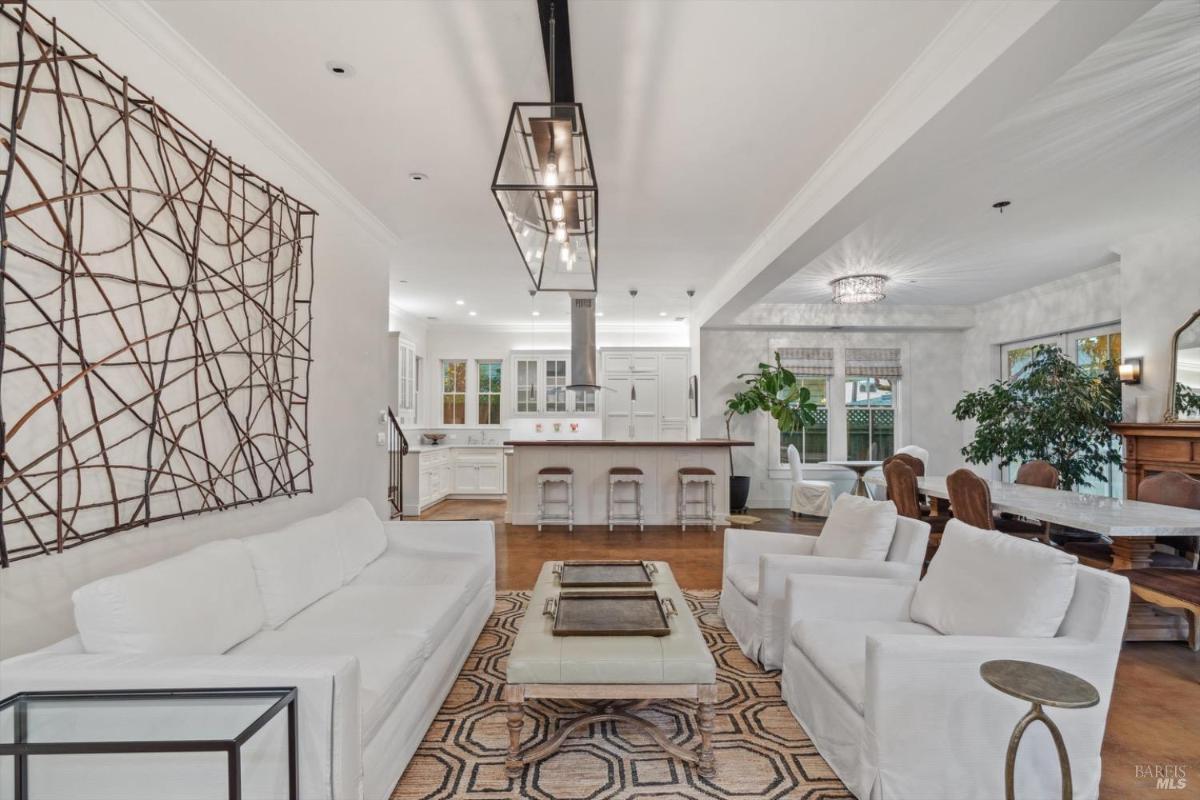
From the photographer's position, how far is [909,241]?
4.98m

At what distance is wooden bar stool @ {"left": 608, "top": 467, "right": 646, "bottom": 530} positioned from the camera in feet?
20.9

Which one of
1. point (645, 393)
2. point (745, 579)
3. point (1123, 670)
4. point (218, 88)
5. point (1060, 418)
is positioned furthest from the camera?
point (645, 393)

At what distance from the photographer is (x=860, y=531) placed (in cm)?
288

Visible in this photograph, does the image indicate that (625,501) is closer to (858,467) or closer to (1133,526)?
(858,467)

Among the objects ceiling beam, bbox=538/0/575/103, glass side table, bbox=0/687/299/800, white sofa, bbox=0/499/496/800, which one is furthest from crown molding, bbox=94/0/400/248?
glass side table, bbox=0/687/299/800

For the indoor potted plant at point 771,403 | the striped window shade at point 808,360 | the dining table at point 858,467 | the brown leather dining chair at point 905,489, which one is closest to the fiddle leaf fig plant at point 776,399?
the indoor potted plant at point 771,403

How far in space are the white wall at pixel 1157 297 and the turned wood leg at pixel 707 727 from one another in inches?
195

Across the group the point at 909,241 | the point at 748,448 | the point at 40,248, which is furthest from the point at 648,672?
the point at 748,448

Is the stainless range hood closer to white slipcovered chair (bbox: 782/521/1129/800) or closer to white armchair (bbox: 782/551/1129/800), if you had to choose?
white slipcovered chair (bbox: 782/521/1129/800)

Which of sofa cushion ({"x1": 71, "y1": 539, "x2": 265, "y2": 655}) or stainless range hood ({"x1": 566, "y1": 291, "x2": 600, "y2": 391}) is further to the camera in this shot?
stainless range hood ({"x1": 566, "y1": 291, "x2": 600, "y2": 391})

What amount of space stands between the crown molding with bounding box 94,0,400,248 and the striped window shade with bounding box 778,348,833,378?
19.9ft

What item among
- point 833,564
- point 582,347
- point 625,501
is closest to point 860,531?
point 833,564

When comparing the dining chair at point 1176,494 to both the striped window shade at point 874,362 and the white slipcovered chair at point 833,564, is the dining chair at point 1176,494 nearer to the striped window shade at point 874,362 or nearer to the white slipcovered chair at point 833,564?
the white slipcovered chair at point 833,564

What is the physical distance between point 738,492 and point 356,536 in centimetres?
537
